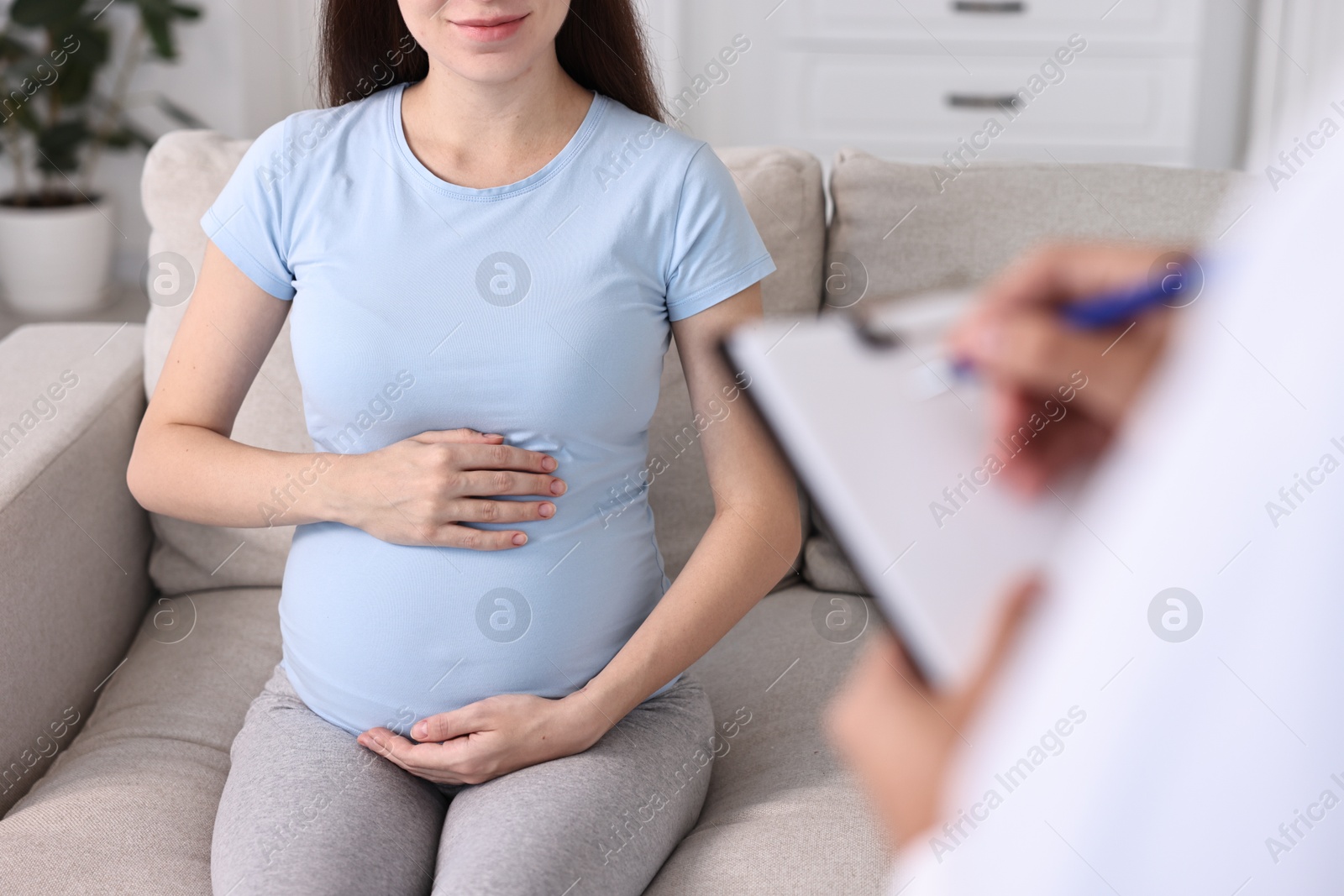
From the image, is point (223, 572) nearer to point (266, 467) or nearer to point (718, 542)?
point (266, 467)

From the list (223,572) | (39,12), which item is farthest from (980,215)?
(39,12)

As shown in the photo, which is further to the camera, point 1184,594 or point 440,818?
point 440,818

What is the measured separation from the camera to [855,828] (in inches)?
38.4

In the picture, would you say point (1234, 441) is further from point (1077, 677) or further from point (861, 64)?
point (861, 64)

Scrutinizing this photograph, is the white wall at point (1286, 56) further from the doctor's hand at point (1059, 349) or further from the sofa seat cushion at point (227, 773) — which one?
the doctor's hand at point (1059, 349)

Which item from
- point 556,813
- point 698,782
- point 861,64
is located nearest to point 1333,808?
point 556,813

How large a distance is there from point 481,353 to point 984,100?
2776mm

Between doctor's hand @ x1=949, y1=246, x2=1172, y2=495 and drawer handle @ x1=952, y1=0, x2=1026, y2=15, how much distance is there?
334 centimetres

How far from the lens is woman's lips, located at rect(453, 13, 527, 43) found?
96 cm

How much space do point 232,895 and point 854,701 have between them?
675 millimetres

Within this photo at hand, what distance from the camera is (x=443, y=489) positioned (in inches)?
36.5

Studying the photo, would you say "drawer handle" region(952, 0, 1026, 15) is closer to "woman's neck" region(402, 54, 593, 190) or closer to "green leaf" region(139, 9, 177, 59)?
"green leaf" region(139, 9, 177, 59)

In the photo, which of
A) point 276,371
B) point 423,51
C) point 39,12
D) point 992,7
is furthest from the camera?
point 992,7

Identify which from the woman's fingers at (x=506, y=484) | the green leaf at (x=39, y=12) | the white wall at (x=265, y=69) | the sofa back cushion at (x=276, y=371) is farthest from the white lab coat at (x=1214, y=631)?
the green leaf at (x=39, y=12)
